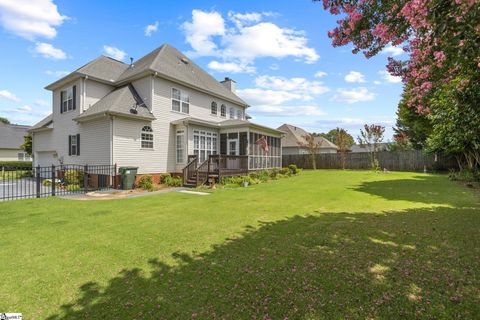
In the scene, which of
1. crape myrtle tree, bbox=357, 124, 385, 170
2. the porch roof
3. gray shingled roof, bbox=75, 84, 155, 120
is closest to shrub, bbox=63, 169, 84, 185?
gray shingled roof, bbox=75, 84, 155, 120

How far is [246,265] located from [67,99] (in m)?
17.8

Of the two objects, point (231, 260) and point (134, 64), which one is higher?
point (134, 64)

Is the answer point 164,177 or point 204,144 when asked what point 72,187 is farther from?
point 204,144

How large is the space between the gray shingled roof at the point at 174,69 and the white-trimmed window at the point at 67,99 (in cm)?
326

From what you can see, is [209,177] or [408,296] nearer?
[408,296]

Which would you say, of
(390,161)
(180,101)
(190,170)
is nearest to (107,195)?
(190,170)

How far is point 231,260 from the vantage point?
3.80 meters

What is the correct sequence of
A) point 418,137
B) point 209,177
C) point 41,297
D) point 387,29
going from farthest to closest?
point 418,137
point 209,177
point 387,29
point 41,297

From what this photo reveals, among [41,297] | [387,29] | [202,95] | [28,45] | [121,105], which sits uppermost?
[28,45]

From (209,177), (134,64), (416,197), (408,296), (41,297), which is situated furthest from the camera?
(134,64)

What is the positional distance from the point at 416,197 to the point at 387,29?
751 cm

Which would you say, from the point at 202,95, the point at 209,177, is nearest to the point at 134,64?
the point at 202,95

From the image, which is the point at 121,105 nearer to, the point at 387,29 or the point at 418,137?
the point at 387,29

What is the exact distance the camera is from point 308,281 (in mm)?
3080
